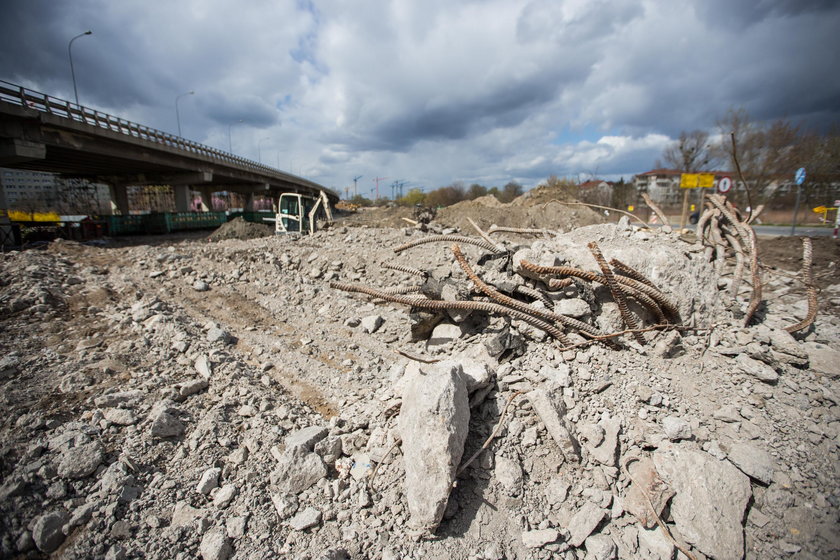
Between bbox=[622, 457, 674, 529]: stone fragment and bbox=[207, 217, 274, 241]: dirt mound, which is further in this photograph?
bbox=[207, 217, 274, 241]: dirt mound

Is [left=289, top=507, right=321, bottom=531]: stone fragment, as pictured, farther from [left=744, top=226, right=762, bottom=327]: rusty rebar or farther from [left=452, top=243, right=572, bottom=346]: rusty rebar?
[left=744, top=226, right=762, bottom=327]: rusty rebar

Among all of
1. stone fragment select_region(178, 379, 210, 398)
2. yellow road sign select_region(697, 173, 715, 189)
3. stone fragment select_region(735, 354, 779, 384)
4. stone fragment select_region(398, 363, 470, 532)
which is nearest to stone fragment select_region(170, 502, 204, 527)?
stone fragment select_region(178, 379, 210, 398)

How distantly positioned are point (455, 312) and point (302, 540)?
193 centimetres

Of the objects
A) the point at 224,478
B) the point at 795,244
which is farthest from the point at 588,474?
the point at 795,244

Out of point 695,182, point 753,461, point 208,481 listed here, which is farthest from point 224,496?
point 695,182

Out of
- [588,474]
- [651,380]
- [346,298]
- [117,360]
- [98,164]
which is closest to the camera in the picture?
[588,474]

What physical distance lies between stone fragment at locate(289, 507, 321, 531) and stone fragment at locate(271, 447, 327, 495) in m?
0.16

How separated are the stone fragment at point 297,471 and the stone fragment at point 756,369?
3187mm

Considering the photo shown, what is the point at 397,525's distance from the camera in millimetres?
1871

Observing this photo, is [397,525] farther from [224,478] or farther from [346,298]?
[346,298]

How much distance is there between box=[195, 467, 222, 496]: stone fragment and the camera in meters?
2.02

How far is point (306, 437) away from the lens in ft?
7.48

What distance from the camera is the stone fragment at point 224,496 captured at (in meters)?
1.94

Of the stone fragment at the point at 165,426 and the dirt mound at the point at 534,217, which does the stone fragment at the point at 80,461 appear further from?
the dirt mound at the point at 534,217
